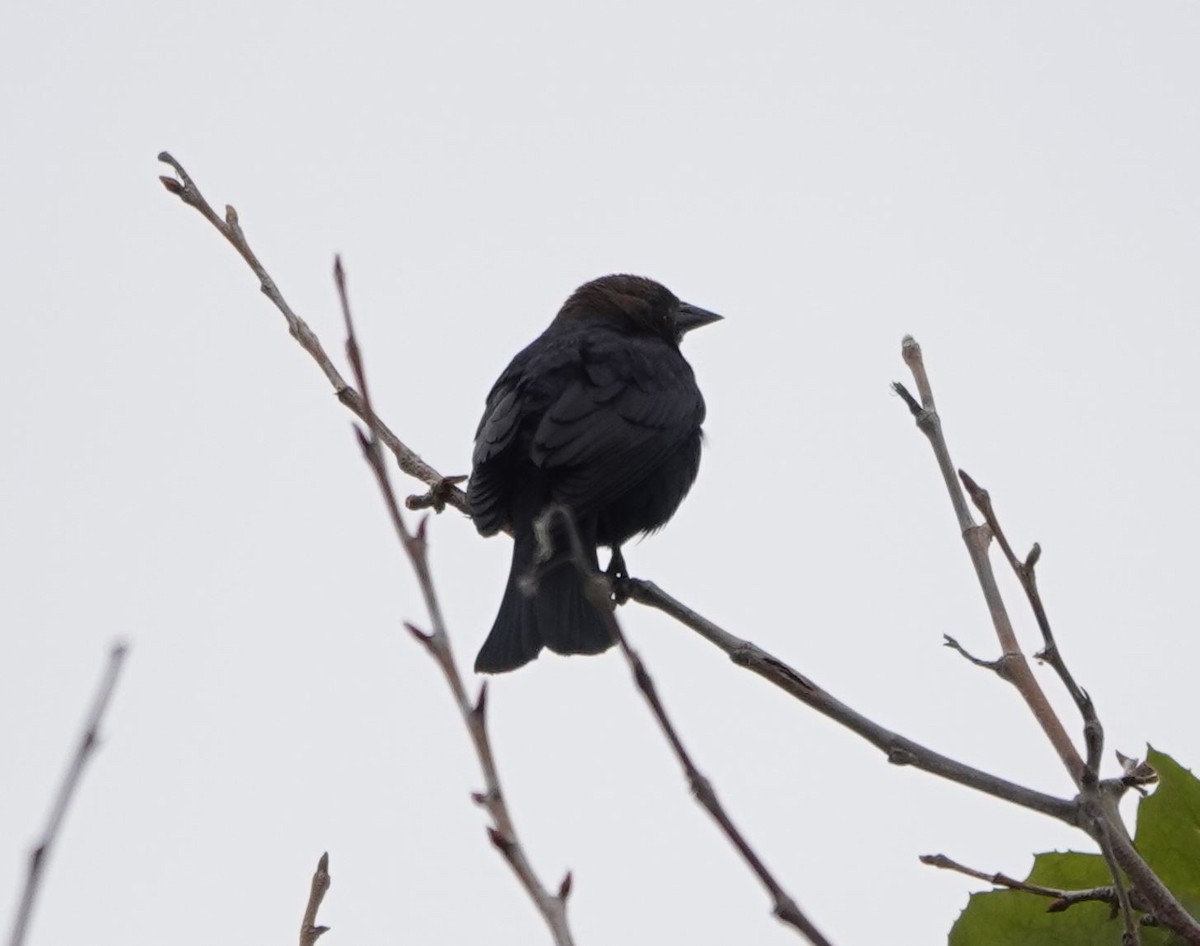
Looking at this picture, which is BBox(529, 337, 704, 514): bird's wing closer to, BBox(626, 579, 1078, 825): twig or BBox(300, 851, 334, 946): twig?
BBox(626, 579, 1078, 825): twig

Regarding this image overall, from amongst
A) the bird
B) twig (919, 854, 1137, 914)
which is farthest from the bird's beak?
twig (919, 854, 1137, 914)

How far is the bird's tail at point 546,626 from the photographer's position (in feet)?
15.0

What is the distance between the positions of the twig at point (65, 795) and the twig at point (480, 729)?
273 millimetres

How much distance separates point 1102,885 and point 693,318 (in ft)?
17.1

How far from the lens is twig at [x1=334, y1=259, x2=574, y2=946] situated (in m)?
1.32

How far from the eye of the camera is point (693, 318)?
7.20 metres

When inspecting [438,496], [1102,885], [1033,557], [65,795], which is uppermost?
[438,496]

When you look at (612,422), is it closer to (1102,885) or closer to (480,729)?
(1102,885)

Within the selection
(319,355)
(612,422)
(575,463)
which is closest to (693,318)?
(612,422)

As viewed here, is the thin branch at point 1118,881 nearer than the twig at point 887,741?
Yes

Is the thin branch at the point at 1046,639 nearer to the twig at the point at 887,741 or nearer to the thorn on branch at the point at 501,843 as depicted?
the twig at the point at 887,741

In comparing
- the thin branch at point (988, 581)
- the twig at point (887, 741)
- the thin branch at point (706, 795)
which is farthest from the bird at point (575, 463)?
the thin branch at point (706, 795)

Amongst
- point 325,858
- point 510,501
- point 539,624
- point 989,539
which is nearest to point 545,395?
point 510,501

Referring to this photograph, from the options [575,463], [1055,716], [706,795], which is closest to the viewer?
[706,795]
